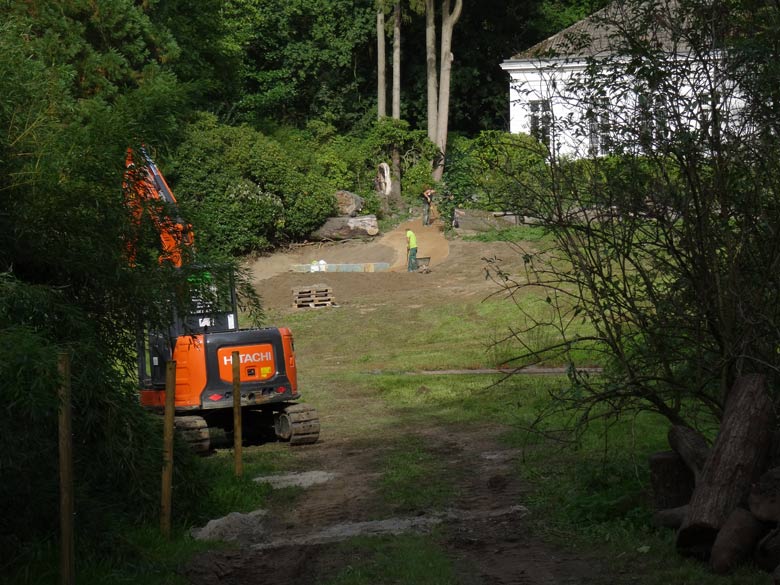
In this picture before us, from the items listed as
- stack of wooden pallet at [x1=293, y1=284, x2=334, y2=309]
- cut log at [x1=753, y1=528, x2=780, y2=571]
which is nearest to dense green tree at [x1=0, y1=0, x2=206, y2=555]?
cut log at [x1=753, y1=528, x2=780, y2=571]

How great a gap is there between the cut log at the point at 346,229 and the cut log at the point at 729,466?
3485 centimetres

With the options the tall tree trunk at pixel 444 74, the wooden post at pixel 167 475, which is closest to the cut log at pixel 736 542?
the wooden post at pixel 167 475

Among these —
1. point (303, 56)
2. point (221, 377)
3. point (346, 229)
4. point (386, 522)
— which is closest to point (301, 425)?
point (221, 377)

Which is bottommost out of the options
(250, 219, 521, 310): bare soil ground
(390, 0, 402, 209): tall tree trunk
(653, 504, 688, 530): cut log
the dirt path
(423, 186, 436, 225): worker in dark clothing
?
the dirt path

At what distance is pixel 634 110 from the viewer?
9.97m

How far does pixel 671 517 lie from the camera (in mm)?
9641

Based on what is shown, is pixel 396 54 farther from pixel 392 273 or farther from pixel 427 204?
pixel 392 273

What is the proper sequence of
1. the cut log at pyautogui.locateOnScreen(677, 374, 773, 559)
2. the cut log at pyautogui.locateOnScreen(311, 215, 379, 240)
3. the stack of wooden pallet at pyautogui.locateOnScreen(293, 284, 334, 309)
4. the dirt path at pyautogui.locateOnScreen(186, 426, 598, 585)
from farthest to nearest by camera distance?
the cut log at pyautogui.locateOnScreen(311, 215, 379, 240) → the stack of wooden pallet at pyautogui.locateOnScreen(293, 284, 334, 309) → the dirt path at pyautogui.locateOnScreen(186, 426, 598, 585) → the cut log at pyautogui.locateOnScreen(677, 374, 773, 559)

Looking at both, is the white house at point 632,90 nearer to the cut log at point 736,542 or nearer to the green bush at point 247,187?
the cut log at point 736,542

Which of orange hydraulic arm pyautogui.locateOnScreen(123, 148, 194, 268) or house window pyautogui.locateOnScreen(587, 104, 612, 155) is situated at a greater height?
house window pyautogui.locateOnScreen(587, 104, 612, 155)

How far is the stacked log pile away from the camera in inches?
332

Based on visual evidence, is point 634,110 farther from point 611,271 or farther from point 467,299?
point 467,299

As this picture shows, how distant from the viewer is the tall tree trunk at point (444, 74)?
47.9 meters

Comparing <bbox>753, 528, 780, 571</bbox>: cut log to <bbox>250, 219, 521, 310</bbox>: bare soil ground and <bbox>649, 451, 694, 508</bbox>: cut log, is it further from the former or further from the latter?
<bbox>250, 219, 521, 310</bbox>: bare soil ground
